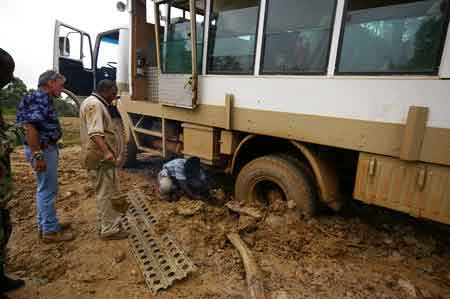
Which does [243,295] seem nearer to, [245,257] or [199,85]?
[245,257]

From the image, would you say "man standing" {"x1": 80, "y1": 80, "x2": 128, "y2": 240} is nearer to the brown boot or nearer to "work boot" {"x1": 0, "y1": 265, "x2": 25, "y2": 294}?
the brown boot

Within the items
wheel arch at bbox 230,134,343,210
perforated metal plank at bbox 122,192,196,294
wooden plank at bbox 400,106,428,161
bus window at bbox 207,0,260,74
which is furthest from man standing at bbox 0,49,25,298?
wooden plank at bbox 400,106,428,161

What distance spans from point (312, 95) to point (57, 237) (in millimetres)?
2922

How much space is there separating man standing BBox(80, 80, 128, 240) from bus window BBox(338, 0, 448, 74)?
2.24 meters

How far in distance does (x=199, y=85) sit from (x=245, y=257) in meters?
2.14

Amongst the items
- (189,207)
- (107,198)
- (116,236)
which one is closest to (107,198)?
(107,198)

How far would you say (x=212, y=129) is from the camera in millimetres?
3514

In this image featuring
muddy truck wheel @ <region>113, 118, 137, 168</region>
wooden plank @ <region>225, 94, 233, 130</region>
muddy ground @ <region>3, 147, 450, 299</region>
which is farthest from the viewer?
muddy truck wheel @ <region>113, 118, 137, 168</region>

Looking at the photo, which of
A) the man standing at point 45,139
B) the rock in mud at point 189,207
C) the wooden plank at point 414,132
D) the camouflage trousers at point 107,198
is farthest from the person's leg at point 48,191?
the wooden plank at point 414,132

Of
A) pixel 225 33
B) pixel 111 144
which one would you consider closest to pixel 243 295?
pixel 111 144

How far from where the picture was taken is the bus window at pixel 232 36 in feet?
10.0

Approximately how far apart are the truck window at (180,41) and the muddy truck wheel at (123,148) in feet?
5.69

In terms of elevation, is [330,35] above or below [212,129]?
above

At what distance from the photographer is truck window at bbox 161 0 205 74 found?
3.54m
